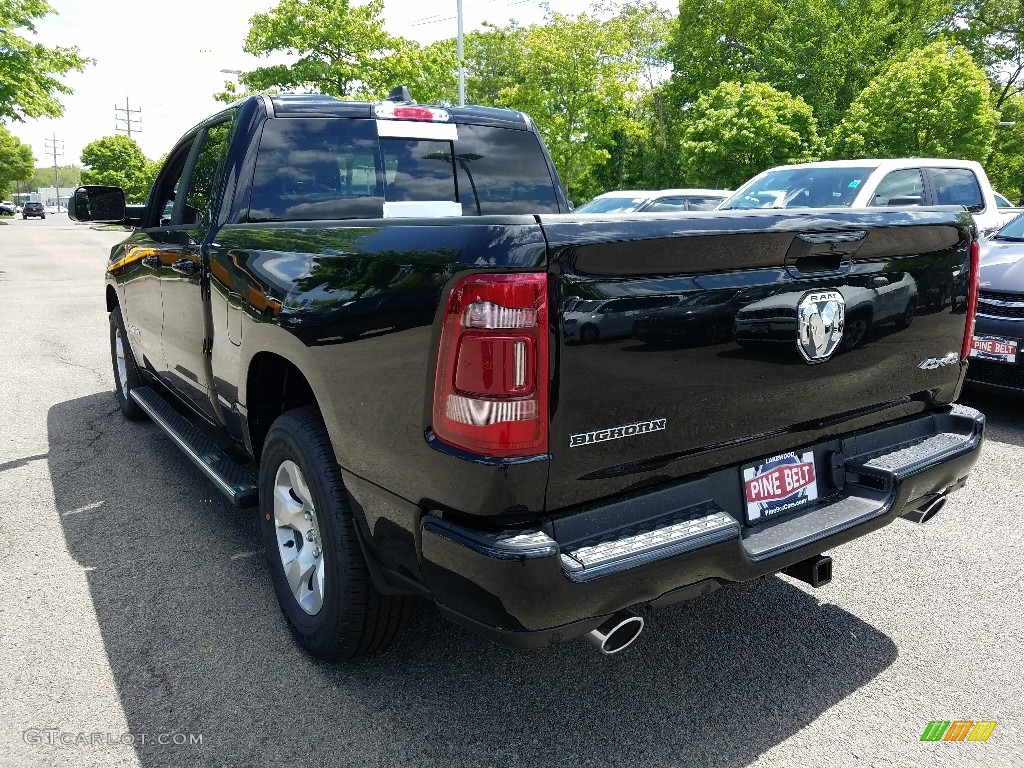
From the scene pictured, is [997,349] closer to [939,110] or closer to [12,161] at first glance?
[939,110]

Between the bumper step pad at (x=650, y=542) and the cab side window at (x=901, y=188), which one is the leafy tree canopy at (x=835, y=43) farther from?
the bumper step pad at (x=650, y=542)

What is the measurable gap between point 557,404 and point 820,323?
97cm

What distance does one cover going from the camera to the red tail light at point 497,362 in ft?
6.34

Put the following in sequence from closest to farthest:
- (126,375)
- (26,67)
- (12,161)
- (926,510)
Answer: (926,510) → (126,375) → (26,67) → (12,161)

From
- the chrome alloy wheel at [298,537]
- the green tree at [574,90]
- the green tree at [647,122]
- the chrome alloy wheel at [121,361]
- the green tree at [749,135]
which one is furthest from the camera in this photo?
the green tree at [647,122]

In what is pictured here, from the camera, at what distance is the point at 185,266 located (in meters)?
3.74

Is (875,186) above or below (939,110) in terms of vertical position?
below

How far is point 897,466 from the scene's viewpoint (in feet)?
8.69

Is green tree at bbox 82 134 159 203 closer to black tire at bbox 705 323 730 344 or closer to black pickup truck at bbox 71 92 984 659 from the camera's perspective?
black pickup truck at bbox 71 92 984 659

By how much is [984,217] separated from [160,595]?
873 centimetres

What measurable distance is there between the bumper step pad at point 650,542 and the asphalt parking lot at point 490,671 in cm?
73

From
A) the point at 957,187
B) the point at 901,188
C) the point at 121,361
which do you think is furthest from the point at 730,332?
the point at 957,187

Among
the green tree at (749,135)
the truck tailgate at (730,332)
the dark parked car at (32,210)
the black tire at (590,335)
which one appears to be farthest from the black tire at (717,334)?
the dark parked car at (32,210)

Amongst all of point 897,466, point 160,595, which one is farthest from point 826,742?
point 160,595
